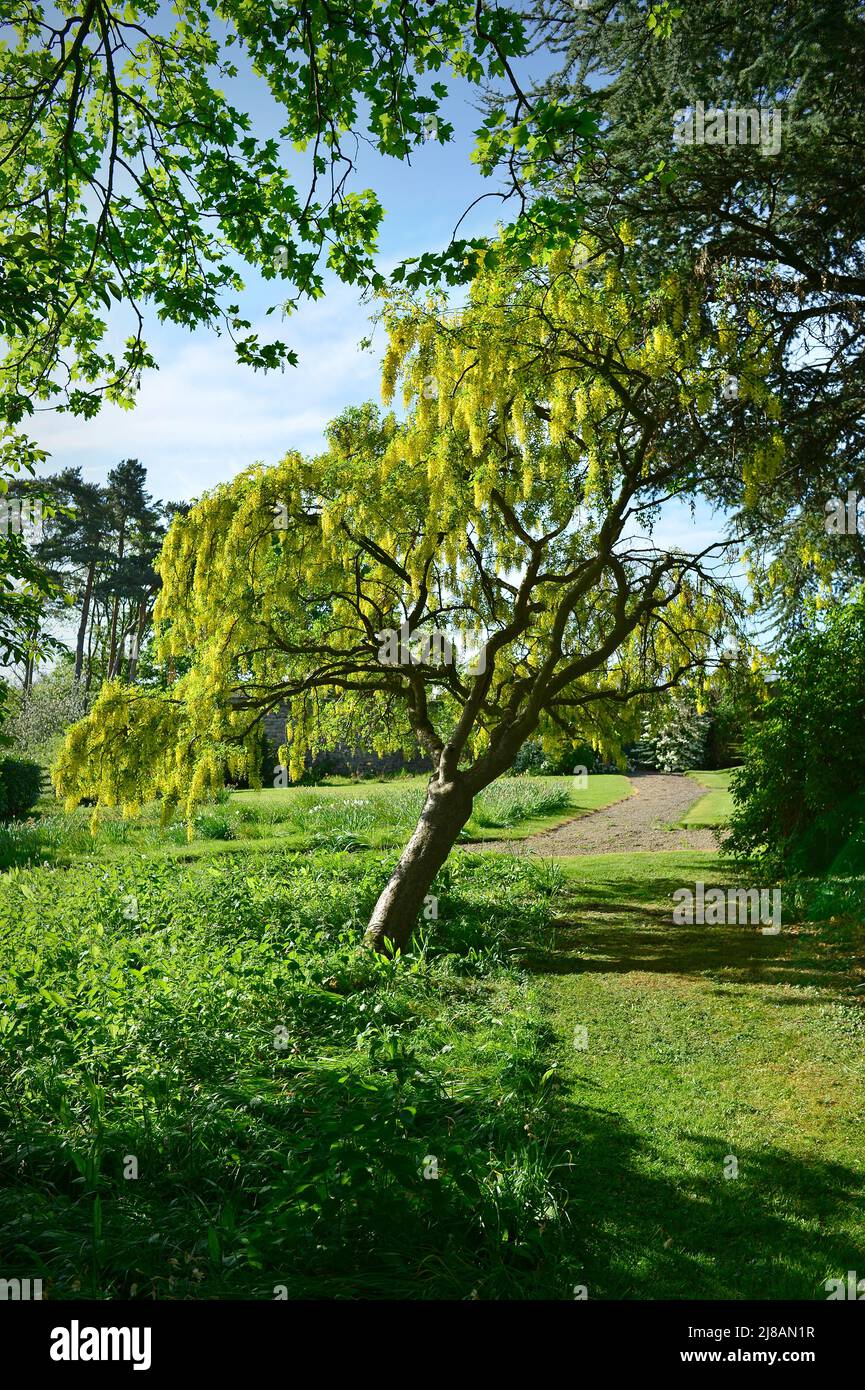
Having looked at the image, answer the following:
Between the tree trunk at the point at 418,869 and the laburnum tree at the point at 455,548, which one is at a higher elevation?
the laburnum tree at the point at 455,548

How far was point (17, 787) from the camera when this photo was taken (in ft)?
60.6

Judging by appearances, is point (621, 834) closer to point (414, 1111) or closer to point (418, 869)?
point (418, 869)

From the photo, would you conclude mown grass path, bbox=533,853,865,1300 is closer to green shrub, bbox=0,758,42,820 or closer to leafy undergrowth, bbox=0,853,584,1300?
leafy undergrowth, bbox=0,853,584,1300

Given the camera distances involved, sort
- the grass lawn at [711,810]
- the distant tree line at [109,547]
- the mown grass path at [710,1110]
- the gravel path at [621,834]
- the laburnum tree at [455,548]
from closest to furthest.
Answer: the mown grass path at [710,1110], the laburnum tree at [455,548], the gravel path at [621,834], the grass lawn at [711,810], the distant tree line at [109,547]

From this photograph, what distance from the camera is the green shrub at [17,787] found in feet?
59.0

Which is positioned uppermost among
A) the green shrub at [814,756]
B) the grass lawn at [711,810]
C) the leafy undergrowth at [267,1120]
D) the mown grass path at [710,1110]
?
the green shrub at [814,756]

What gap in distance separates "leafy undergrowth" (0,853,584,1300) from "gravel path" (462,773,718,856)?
7.15m

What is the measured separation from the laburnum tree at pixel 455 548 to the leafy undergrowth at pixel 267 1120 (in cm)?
134

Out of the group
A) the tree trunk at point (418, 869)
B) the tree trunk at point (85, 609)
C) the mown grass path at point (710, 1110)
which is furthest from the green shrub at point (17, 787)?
the tree trunk at point (85, 609)

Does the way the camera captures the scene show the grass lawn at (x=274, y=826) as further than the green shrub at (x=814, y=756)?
Yes

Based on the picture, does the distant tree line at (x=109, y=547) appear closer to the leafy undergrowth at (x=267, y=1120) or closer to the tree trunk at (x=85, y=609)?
the tree trunk at (x=85, y=609)

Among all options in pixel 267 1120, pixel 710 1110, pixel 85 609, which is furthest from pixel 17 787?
pixel 85 609

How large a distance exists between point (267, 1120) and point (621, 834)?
13.0 metres
